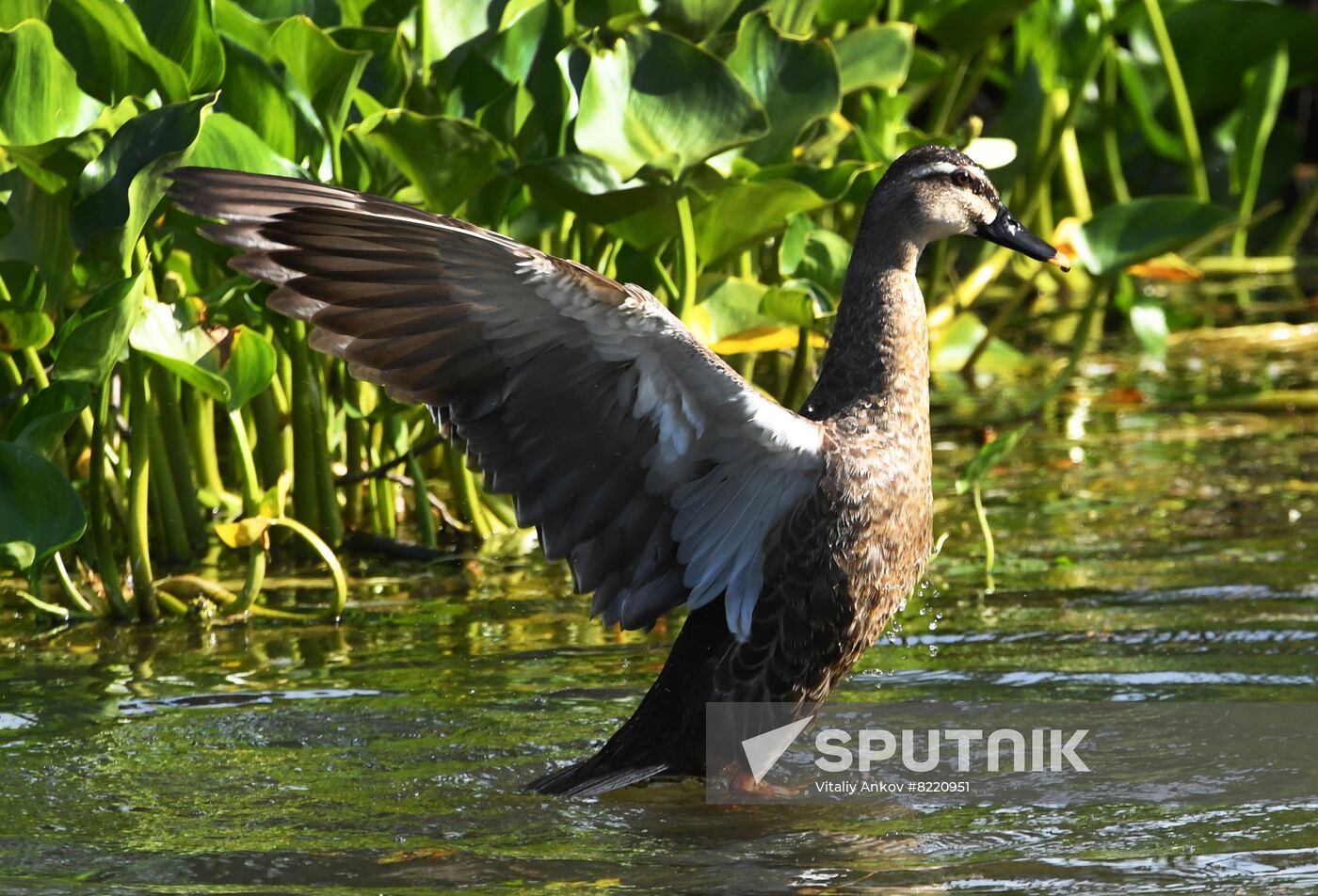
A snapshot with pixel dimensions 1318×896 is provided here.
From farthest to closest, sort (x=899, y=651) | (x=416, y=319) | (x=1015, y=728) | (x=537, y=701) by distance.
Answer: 1. (x=899, y=651)
2. (x=537, y=701)
3. (x=1015, y=728)
4. (x=416, y=319)

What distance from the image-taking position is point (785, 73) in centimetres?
591

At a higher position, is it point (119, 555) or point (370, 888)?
point (119, 555)

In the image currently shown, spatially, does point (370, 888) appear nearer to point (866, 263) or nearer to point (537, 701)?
point (537, 701)

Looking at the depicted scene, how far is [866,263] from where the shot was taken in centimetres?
446

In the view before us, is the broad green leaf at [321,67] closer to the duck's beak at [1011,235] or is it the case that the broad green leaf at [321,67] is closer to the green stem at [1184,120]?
the duck's beak at [1011,235]

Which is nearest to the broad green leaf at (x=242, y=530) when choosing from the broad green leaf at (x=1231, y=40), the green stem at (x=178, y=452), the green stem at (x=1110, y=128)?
the green stem at (x=178, y=452)

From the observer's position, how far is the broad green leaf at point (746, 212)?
18.3ft

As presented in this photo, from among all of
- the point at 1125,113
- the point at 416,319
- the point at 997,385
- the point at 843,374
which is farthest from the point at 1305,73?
the point at 416,319

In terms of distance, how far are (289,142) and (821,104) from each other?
1.61 meters

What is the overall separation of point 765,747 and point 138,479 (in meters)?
2.05

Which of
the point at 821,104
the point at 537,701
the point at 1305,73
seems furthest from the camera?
the point at 1305,73

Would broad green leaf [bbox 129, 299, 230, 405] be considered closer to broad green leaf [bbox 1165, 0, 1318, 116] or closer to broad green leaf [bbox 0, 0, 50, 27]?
broad green leaf [bbox 0, 0, 50, 27]

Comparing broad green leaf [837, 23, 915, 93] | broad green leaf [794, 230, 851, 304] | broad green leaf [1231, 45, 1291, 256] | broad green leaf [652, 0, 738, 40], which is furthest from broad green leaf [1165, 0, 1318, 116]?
broad green leaf [652, 0, 738, 40]

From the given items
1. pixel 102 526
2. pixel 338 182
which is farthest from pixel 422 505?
pixel 338 182
